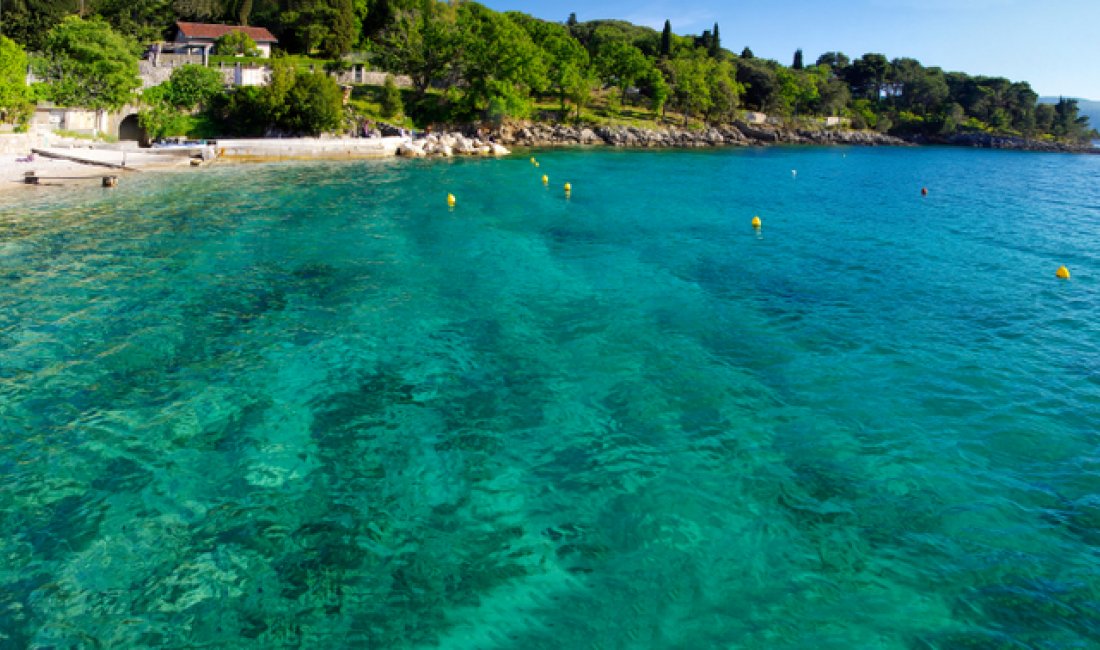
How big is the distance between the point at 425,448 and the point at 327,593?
460 centimetres

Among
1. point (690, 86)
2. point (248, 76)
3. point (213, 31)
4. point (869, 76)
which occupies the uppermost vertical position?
point (869, 76)

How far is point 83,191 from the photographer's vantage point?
42594 millimetres

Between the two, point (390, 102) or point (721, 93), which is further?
point (721, 93)

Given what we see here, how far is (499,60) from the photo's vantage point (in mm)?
91938

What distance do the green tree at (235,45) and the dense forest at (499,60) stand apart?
33.5ft

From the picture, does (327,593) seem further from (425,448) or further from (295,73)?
(295,73)

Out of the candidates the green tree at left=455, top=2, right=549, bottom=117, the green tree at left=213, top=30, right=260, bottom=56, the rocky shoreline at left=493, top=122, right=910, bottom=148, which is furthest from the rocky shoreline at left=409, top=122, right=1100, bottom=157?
the green tree at left=213, top=30, right=260, bottom=56

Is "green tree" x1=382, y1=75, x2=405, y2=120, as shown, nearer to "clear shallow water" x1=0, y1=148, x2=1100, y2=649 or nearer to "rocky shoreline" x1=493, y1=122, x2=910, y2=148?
"rocky shoreline" x1=493, y1=122, x2=910, y2=148

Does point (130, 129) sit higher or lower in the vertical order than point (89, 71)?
lower

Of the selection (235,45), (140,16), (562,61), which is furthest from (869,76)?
(140,16)

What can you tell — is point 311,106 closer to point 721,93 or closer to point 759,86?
point 721,93

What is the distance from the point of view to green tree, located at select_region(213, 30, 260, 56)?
86787 mm

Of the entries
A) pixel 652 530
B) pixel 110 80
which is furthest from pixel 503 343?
pixel 110 80

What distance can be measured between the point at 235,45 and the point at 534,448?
9440 cm
